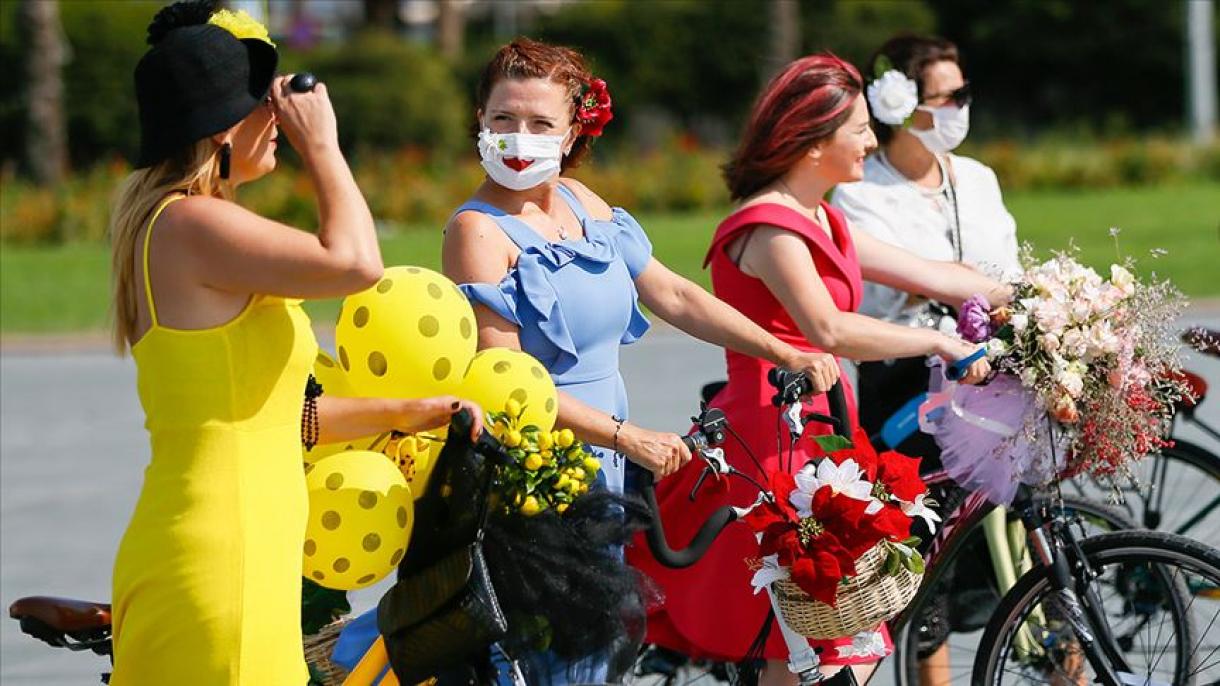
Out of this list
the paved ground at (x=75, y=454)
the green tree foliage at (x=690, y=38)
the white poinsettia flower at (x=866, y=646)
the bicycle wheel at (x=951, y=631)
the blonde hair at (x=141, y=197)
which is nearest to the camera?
the blonde hair at (x=141, y=197)

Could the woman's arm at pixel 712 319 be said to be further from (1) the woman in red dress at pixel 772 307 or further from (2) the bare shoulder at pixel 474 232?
(2) the bare shoulder at pixel 474 232

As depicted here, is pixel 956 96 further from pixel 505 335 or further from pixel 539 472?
pixel 539 472

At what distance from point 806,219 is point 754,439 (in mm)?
559

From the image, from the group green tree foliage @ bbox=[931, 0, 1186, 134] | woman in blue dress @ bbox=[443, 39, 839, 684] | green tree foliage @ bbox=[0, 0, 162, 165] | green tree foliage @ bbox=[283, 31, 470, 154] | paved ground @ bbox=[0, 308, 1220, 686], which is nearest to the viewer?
woman in blue dress @ bbox=[443, 39, 839, 684]

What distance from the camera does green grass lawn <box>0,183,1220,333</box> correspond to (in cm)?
1673

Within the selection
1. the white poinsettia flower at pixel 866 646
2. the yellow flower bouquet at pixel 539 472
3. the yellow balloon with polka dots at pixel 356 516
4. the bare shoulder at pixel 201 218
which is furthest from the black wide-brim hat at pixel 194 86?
the white poinsettia flower at pixel 866 646

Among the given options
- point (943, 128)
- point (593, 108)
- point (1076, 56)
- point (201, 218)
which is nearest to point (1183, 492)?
point (943, 128)

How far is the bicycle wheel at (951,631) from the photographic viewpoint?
5000mm

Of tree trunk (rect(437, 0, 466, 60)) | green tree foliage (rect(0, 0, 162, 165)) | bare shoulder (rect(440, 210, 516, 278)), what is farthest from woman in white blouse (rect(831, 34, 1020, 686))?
tree trunk (rect(437, 0, 466, 60))

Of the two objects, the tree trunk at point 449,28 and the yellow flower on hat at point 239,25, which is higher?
the yellow flower on hat at point 239,25

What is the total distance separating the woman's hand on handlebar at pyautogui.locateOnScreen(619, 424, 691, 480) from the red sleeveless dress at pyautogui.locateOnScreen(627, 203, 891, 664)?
692mm

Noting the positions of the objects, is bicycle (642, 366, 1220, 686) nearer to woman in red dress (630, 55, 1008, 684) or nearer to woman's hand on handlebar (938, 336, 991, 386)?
woman in red dress (630, 55, 1008, 684)

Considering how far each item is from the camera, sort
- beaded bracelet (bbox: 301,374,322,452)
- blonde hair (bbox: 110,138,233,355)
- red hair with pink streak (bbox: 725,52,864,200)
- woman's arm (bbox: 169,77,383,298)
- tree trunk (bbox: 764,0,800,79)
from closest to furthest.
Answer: woman's arm (bbox: 169,77,383,298)
blonde hair (bbox: 110,138,233,355)
beaded bracelet (bbox: 301,374,322,452)
red hair with pink streak (bbox: 725,52,864,200)
tree trunk (bbox: 764,0,800,79)

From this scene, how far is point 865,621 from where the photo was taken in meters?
4.08
